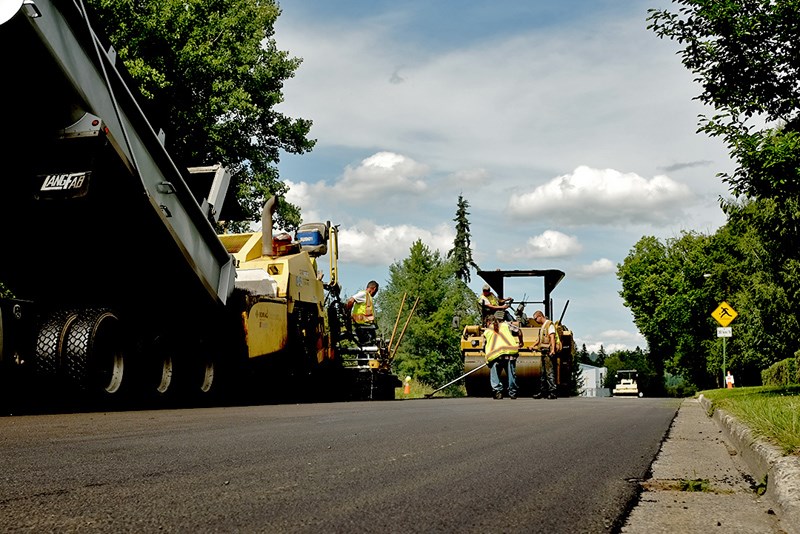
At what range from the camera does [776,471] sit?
13.5ft

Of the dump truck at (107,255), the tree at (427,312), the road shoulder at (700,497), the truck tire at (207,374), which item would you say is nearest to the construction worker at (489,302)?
the dump truck at (107,255)

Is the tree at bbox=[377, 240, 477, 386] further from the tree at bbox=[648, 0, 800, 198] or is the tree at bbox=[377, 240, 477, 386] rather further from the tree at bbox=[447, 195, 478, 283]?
the tree at bbox=[648, 0, 800, 198]

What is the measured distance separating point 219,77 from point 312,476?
2160 centimetres

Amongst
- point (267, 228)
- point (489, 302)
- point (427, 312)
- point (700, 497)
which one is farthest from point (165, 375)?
point (427, 312)

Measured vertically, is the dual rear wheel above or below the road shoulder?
above

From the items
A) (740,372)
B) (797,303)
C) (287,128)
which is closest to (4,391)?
(797,303)

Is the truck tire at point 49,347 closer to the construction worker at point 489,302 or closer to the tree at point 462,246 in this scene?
the construction worker at point 489,302

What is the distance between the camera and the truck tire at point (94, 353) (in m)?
9.05

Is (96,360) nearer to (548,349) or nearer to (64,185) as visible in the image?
(64,185)

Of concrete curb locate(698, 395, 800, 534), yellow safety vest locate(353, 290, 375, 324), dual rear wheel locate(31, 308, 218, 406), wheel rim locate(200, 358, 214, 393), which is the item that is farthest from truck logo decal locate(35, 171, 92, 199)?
yellow safety vest locate(353, 290, 375, 324)

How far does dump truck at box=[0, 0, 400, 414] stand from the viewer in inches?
326

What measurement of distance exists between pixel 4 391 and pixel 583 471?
6.56m

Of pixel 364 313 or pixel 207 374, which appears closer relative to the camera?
pixel 207 374

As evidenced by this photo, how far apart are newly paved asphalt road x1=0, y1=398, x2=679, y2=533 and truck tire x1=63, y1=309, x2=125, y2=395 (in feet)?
4.28
